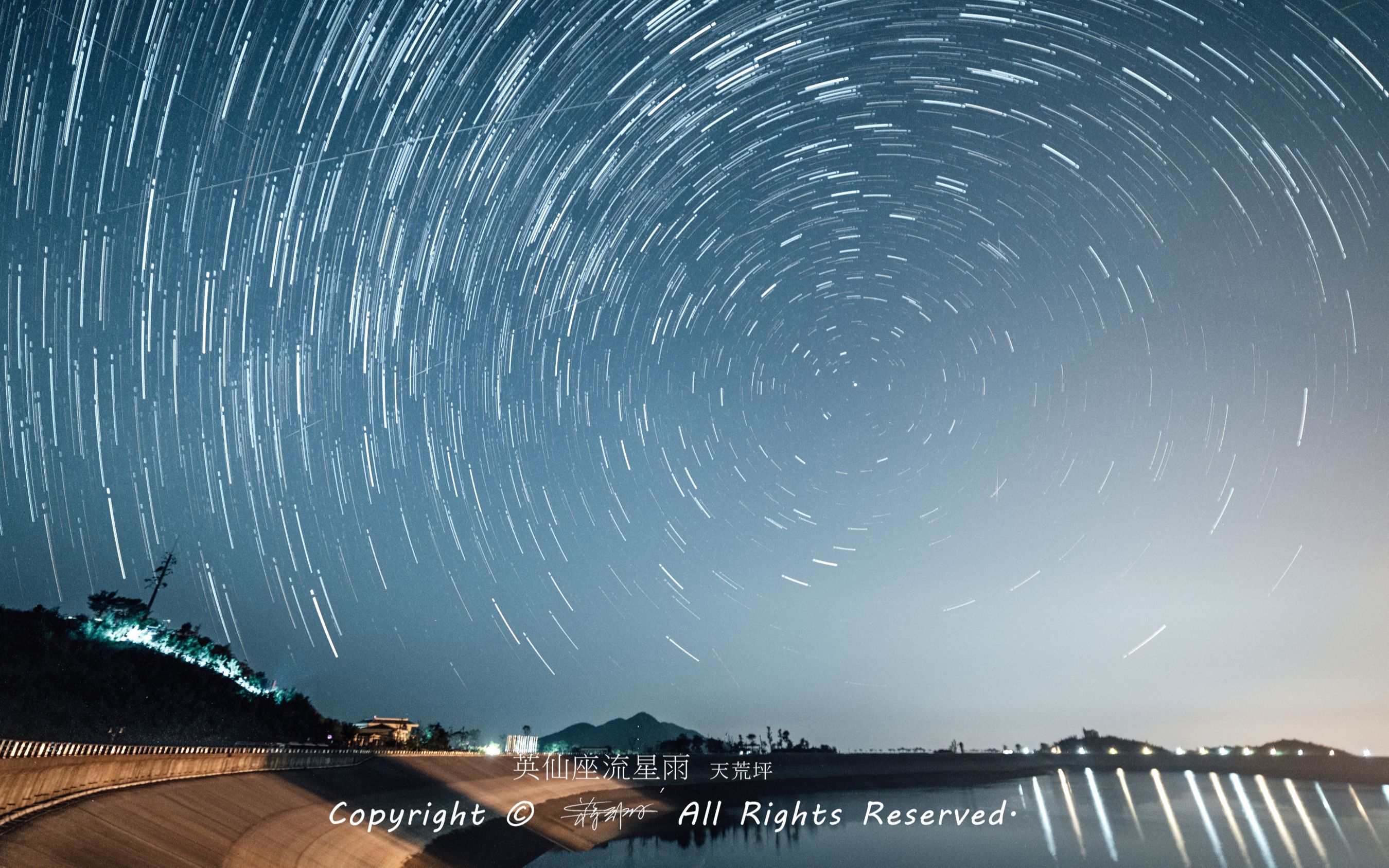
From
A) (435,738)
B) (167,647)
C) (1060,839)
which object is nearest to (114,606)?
(167,647)

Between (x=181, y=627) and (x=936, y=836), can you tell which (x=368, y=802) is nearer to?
(x=936, y=836)

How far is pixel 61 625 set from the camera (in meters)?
65.1

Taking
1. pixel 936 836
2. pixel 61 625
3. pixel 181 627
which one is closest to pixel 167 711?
pixel 61 625
